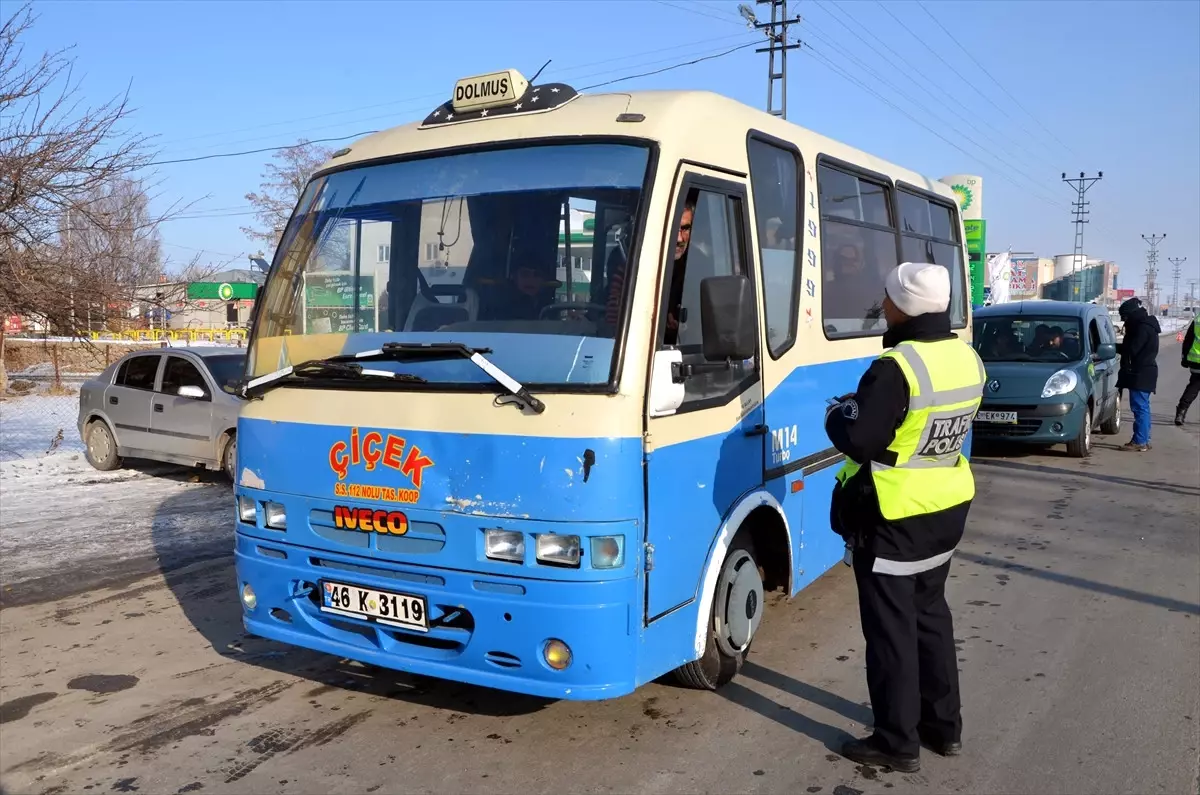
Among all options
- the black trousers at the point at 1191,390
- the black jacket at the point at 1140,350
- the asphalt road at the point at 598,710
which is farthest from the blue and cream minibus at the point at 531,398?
the black trousers at the point at 1191,390

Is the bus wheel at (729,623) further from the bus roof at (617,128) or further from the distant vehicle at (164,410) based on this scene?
the distant vehicle at (164,410)

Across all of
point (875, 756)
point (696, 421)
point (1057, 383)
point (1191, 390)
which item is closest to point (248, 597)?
point (696, 421)

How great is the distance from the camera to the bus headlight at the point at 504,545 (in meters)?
3.91

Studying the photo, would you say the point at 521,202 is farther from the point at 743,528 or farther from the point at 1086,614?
the point at 1086,614

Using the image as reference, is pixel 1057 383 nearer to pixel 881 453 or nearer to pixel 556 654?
pixel 881 453

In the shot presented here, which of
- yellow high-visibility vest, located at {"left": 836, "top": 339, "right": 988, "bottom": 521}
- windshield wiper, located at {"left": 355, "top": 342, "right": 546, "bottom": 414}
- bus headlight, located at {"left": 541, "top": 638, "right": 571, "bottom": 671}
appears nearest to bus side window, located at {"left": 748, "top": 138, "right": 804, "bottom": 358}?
yellow high-visibility vest, located at {"left": 836, "top": 339, "right": 988, "bottom": 521}

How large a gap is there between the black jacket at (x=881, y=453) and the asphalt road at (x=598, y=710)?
98cm

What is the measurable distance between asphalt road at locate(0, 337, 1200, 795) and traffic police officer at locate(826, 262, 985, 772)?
367 millimetres

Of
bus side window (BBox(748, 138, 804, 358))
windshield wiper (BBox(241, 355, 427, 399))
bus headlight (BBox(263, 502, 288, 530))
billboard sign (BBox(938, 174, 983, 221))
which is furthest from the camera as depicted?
billboard sign (BBox(938, 174, 983, 221))

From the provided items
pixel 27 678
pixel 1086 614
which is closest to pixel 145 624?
pixel 27 678

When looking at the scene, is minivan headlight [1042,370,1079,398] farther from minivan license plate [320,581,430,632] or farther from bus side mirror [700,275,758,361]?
minivan license plate [320,581,430,632]

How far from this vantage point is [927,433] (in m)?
3.94

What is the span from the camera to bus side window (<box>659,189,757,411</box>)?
4285mm

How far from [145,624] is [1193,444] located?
14182 mm
